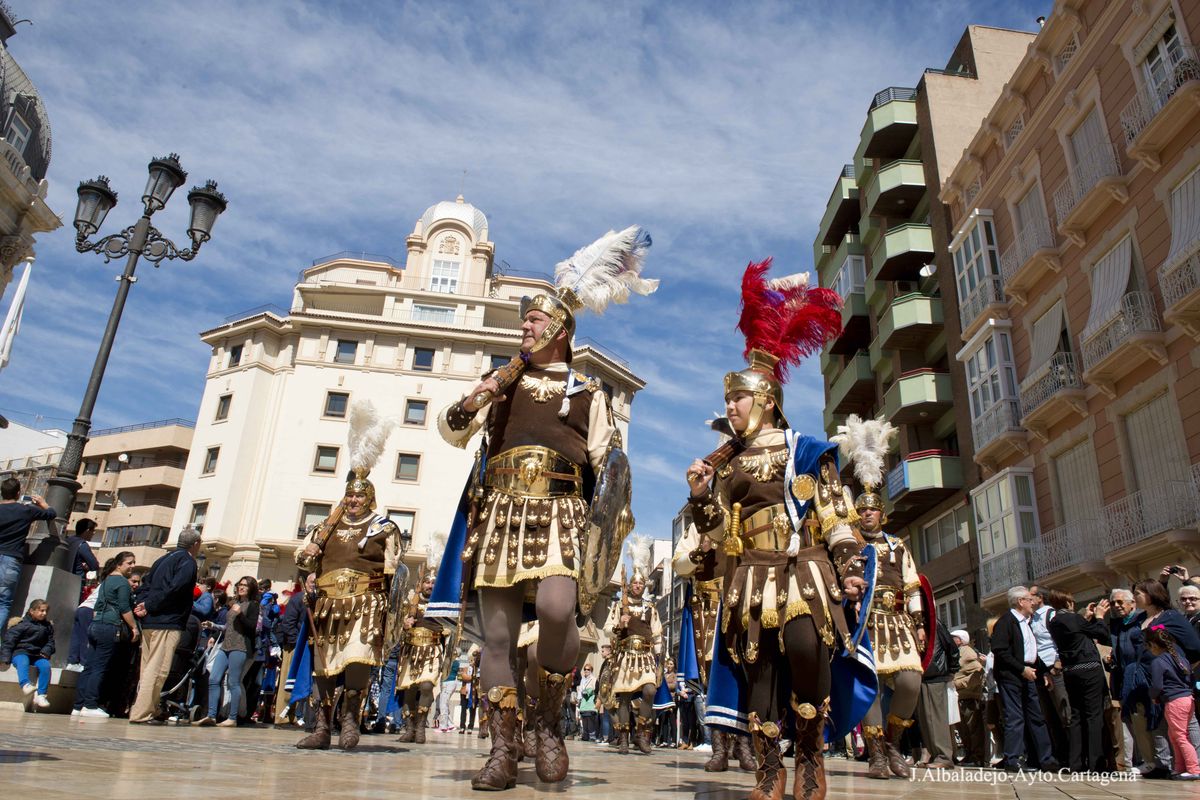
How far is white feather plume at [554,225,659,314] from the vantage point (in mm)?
5914

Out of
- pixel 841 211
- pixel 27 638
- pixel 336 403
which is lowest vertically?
pixel 27 638

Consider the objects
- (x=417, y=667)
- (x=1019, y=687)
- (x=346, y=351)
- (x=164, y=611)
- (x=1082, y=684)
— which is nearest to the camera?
(x=1082, y=684)

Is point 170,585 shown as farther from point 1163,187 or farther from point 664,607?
point 664,607

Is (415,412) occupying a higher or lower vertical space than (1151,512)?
higher

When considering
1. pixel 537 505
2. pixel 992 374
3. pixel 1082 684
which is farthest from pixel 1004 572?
pixel 537 505

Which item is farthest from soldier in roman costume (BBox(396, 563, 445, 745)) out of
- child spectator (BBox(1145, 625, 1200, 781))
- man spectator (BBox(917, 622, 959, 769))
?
child spectator (BBox(1145, 625, 1200, 781))

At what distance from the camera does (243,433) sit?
146 ft

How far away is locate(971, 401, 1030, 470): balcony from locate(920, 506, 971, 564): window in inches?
79.6

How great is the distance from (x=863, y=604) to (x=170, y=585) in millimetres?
7551

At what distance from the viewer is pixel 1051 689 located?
9398 mm

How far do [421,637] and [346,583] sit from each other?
5039 millimetres

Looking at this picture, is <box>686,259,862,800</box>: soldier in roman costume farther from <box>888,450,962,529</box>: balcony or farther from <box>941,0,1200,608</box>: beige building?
<box>888,450,962,529</box>: balcony

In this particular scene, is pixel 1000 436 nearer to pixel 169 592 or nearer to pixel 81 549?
pixel 169 592

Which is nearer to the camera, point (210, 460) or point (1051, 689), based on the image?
point (1051, 689)
